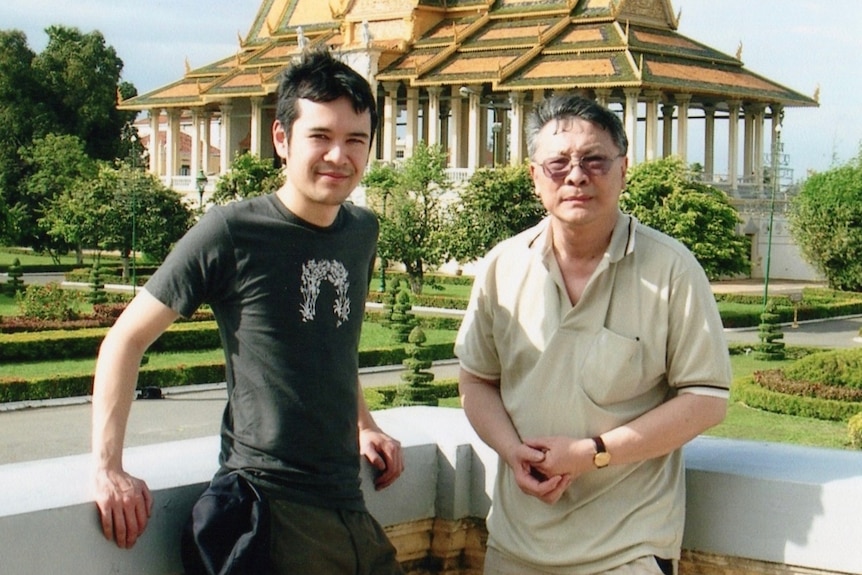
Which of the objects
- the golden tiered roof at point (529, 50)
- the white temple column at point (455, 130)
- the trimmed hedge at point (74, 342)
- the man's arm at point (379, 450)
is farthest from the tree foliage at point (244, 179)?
the man's arm at point (379, 450)

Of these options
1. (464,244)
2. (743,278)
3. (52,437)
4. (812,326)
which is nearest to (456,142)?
(743,278)

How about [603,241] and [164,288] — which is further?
[603,241]

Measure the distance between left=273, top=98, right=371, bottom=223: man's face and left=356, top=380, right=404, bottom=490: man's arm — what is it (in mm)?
506

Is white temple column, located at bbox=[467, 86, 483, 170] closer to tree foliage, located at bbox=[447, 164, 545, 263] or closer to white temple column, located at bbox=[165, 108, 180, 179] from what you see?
tree foliage, located at bbox=[447, 164, 545, 263]

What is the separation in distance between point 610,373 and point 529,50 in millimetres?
34411

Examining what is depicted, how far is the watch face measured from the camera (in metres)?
2.79

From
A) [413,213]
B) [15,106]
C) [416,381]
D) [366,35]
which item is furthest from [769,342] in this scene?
[15,106]

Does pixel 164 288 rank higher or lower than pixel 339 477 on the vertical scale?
higher

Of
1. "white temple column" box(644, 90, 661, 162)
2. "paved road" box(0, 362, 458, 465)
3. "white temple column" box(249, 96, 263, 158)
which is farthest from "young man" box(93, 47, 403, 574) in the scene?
"white temple column" box(249, 96, 263, 158)

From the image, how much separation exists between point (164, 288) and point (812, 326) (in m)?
24.3

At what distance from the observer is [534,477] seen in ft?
9.40

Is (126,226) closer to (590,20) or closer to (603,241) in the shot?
(590,20)

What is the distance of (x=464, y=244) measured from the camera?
27828mm

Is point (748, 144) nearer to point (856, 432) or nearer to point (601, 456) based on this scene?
point (856, 432)
